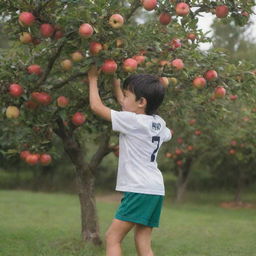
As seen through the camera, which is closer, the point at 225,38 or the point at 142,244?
the point at 142,244

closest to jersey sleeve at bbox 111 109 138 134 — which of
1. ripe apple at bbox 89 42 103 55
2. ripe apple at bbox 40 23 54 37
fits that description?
ripe apple at bbox 89 42 103 55

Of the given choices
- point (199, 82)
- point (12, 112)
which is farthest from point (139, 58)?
point (12, 112)

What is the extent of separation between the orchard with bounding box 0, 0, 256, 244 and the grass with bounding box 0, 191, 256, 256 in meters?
0.63

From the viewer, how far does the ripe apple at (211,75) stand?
4977mm

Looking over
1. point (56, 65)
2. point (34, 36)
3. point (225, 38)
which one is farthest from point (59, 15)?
point (225, 38)

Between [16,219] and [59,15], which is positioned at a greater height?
[59,15]

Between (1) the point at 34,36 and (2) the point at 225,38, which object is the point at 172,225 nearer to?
(1) the point at 34,36

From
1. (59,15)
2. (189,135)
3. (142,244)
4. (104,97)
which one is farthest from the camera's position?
(189,135)

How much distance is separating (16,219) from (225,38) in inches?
1174

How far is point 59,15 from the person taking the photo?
3.88 m

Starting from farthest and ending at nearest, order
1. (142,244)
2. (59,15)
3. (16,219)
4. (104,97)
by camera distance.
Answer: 1. (16,219)
2. (104,97)
3. (59,15)
4. (142,244)

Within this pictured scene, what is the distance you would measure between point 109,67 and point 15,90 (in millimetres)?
954

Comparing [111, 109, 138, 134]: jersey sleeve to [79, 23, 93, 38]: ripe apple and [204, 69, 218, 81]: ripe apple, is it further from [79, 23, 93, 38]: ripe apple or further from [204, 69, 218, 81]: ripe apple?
[204, 69, 218, 81]: ripe apple

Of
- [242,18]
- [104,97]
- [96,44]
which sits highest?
[242,18]
